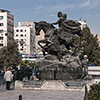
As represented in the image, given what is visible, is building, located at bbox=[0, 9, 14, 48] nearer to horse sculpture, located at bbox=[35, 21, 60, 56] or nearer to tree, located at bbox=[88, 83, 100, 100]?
horse sculpture, located at bbox=[35, 21, 60, 56]

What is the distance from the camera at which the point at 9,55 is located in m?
49.9

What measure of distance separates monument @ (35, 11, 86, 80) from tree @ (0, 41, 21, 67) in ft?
86.7

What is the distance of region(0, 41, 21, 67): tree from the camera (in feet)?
162

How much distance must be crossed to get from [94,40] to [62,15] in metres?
20.0

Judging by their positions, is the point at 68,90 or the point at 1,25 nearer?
the point at 68,90

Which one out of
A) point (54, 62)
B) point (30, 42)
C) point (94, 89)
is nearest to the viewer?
point (94, 89)

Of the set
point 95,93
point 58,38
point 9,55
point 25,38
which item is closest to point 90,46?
point 9,55

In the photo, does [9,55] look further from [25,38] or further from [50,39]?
[25,38]

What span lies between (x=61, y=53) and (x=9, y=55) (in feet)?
95.0

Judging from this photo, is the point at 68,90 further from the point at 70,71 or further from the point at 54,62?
the point at 54,62

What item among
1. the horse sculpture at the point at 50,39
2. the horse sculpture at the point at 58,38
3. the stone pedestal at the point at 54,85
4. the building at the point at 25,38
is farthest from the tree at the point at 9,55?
the building at the point at 25,38

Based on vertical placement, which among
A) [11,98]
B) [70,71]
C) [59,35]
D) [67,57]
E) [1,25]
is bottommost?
[11,98]

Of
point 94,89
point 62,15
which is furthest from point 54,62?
point 94,89

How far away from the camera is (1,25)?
223ft
